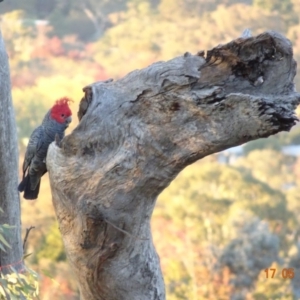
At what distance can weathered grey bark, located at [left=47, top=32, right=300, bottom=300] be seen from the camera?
116cm

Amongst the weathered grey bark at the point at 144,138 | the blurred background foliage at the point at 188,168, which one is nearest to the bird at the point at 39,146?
the weathered grey bark at the point at 144,138

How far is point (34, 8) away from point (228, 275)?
3480 millimetres

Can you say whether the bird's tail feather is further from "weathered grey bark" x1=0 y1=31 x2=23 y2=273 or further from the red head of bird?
the red head of bird

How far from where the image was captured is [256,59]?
3.94 feet

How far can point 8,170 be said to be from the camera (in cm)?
166

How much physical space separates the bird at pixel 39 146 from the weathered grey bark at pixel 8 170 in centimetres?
4

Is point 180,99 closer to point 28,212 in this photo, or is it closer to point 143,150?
point 143,150

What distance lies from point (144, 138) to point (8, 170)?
561 millimetres

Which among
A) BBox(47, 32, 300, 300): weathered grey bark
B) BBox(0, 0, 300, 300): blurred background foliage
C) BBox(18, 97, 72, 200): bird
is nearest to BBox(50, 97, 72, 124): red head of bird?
BBox(18, 97, 72, 200): bird

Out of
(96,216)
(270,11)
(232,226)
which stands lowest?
→ (96,216)

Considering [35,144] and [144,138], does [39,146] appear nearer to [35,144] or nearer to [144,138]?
[35,144]

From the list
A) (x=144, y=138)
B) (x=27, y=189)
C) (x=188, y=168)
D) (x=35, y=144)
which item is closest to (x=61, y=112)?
(x=35, y=144)

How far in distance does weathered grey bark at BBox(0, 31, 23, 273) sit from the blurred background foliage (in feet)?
8.37

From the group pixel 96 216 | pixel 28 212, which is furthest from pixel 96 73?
pixel 96 216
